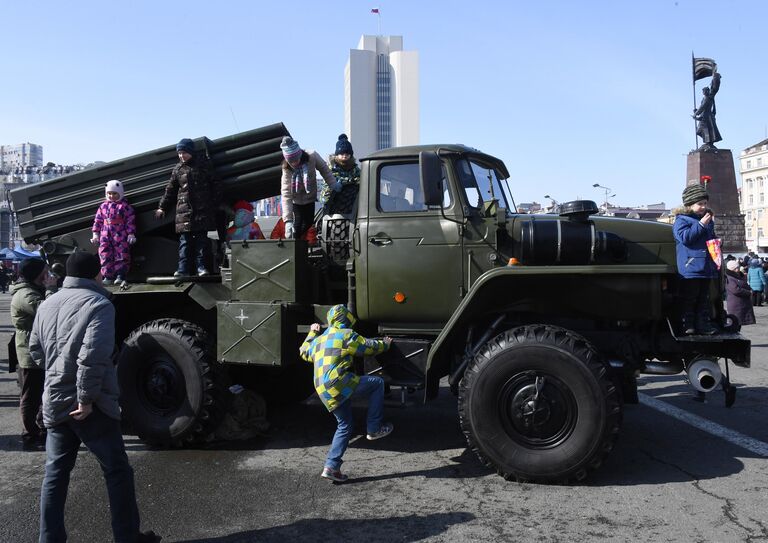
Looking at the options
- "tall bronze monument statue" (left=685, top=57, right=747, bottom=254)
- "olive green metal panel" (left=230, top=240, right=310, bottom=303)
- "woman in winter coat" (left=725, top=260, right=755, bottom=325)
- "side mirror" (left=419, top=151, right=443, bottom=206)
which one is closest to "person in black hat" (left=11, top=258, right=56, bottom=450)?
"olive green metal panel" (left=230, top=240, right=310, bottom=303)

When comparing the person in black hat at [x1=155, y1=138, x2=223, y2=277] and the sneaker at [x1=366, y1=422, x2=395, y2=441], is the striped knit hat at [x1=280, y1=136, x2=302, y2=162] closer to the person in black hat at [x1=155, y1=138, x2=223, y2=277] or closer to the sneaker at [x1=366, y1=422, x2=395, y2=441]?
the person in black hat at [x1=155, y1=138, x2=223, y2=277]

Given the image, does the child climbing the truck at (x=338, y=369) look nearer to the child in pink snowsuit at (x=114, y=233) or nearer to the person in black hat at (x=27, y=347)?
the child in pink snowsuit at (x=114, y=233)

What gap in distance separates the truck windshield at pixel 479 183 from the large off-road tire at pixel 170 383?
2.65m

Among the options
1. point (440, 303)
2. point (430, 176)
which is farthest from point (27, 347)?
point (430, 176)

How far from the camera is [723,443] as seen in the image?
18.2 feet

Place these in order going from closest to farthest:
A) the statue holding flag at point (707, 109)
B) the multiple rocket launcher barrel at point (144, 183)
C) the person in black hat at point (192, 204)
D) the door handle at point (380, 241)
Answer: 1. the door handle at point (380, 241)
2. the person in black hat at point (192, 204)
3. the multiple rocket launcher barrel at point (144, 183)
4. the statue holding flag at point (707, 109)

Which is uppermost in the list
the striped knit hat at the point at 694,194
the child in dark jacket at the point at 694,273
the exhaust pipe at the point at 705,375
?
the striped knit hat at the point at 694,194

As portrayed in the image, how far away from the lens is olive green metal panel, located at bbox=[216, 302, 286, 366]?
5414 millimetres

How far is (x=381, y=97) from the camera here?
11969cm

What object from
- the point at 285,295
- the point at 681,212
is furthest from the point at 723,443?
the point at 285,295

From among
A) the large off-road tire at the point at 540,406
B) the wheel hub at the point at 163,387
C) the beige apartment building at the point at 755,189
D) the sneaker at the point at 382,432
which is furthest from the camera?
the beige apartment building at the point at 755,189

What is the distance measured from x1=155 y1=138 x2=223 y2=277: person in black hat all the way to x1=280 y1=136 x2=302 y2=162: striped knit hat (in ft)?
2.57

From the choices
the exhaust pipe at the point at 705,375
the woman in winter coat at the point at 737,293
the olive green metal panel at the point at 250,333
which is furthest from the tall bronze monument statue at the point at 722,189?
the olive green metal panel at the point at 250,333

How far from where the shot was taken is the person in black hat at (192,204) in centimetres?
597
